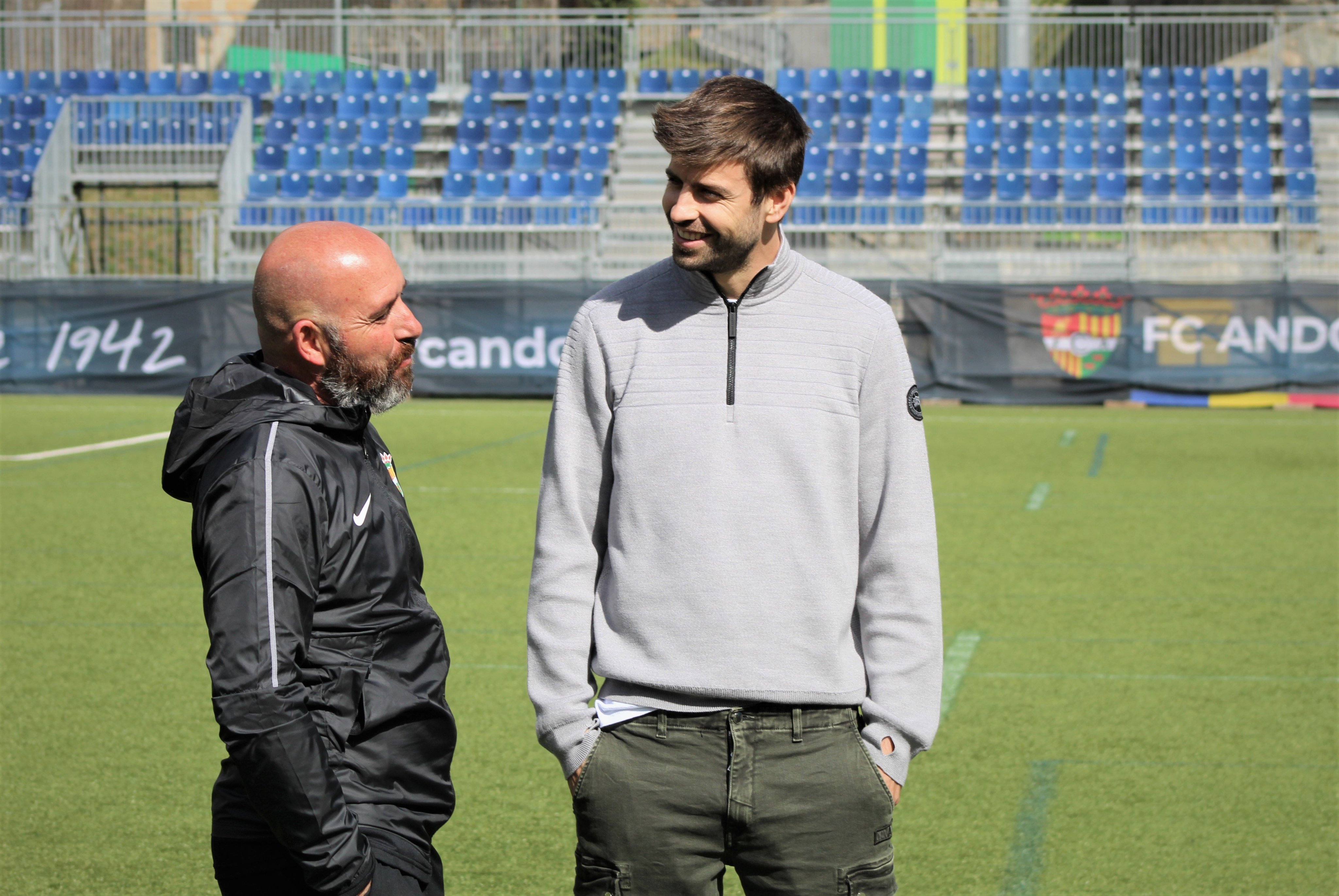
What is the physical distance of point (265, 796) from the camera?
85.2 inches

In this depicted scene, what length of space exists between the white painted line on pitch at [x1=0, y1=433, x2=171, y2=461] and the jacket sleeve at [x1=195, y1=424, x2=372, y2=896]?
1171 centimetres

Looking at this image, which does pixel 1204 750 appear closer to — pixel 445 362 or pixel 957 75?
pixel 445 362

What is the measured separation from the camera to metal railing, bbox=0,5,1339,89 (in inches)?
1060

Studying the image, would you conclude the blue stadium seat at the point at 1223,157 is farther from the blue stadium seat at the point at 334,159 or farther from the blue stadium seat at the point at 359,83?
the blue stadium seat at the point at 359,83

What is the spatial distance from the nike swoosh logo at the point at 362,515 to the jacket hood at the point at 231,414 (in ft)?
0.43

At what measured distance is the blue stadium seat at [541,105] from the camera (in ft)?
87.4

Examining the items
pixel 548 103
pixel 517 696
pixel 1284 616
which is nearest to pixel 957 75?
pixel 548 103

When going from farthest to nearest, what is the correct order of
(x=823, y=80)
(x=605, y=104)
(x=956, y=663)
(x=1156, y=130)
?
(x=605, y=104) → (x=823, y=80) → (x=1156, y=130) → (x=956, y=663)

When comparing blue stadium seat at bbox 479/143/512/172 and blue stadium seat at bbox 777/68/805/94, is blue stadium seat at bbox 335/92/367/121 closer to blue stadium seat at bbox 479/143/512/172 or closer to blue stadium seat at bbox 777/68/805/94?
blue stadium seat at bbox 479/143/512/172

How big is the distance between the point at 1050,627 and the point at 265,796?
18.8 feet

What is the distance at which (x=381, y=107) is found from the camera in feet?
88.4

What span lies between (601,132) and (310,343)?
79.2 feet

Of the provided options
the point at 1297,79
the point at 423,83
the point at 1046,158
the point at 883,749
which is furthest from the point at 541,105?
the point at 883,749

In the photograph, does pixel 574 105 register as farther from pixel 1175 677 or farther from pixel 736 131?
pixel 736 131
